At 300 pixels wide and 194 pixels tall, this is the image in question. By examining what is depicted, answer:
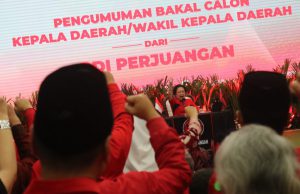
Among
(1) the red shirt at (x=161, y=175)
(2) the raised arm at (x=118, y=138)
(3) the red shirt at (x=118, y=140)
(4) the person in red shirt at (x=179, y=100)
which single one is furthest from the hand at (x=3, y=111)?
(4) the person in red shirt at (x=179, y=100)

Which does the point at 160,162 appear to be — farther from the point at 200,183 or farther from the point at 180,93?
the point at 180,93

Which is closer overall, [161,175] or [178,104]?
[161,175]

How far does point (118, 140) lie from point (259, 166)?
0.45m

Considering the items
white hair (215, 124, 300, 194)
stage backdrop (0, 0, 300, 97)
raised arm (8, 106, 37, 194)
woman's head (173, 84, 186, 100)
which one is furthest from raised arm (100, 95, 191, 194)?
stage backdrop (0, 0, 300, 97)

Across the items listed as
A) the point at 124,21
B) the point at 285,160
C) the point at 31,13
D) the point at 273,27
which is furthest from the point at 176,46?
the point at 285,160

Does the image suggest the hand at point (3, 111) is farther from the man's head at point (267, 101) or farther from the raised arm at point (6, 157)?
the man's head at point (267, 101)

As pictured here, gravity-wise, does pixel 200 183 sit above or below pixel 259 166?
below

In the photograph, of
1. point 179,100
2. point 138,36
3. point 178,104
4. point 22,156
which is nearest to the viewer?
point 22,156

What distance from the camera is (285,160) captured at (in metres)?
1.03

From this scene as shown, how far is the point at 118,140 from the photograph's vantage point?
4.37 ft

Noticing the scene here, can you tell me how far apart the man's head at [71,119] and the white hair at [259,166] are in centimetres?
29

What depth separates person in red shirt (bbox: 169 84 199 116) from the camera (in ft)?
16.8

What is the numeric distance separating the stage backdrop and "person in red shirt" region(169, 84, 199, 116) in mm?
744

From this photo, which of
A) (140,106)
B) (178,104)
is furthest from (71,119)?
(178,104)
